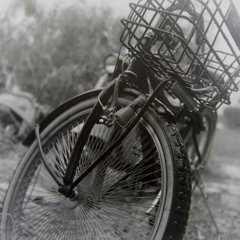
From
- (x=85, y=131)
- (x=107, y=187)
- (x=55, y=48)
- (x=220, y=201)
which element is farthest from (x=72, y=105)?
(x=55, y=48)

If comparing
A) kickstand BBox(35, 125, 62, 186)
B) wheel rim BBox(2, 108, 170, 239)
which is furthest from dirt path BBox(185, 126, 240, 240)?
kickstand BBox(35, 125, 62, 186)

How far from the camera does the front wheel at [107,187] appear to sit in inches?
82.9

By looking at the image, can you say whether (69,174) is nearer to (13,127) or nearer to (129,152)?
(129,152)

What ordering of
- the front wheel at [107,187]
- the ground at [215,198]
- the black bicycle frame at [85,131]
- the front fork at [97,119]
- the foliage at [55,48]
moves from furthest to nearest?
the foliage at [55,48] → the ground at [215,198] → the black bicycle frame at [85,131] → the front fork at [97,119] → the front wheel at [107,187]

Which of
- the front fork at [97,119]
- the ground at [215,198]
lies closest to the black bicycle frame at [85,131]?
the front fork at [97,119]

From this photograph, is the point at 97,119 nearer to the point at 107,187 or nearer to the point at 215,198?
the point at 107,187

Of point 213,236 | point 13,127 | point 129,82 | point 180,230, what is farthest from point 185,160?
point 13,127

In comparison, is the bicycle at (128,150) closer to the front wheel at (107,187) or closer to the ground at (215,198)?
the front wheel at (107,187)

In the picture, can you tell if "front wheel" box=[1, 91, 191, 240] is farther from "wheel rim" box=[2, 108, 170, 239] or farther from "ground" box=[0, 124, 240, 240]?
"ground" box=[0, 124, 240, 240]

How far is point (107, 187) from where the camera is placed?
2443 mm

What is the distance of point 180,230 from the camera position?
6.82 feet

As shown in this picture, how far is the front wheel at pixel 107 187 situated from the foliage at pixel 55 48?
458cm

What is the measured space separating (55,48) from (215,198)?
340 cm

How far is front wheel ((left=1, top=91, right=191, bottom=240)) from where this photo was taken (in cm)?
211
